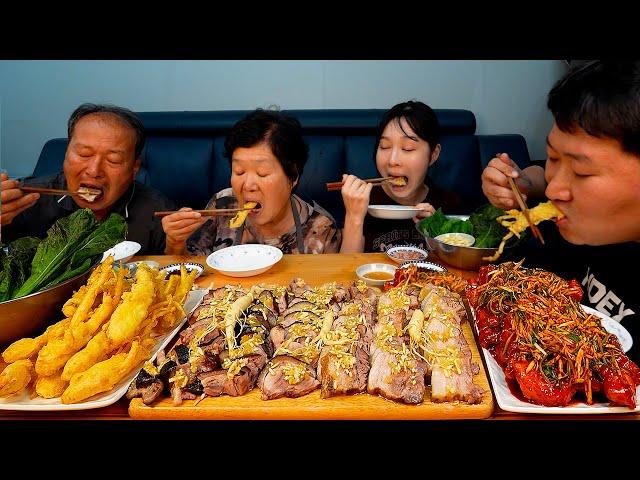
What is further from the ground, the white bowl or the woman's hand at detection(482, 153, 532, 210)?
the woman's hand at detection(482, 153, 532, 210)

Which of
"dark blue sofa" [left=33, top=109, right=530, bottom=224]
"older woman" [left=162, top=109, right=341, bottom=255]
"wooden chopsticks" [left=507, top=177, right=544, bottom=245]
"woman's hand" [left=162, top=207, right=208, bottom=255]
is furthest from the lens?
"dark blue sofa" [left=33, top=109, right=530, bottom=224]

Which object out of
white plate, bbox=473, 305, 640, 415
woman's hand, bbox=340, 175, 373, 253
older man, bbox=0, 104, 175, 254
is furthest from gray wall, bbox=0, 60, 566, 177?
white plate, bbox=473, 305, 640, 415

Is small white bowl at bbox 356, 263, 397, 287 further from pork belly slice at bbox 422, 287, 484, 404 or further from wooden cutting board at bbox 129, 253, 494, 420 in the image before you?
wooden cutting board at bbox 129, 253, 494, 420

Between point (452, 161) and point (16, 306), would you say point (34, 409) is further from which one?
point (452, 161)

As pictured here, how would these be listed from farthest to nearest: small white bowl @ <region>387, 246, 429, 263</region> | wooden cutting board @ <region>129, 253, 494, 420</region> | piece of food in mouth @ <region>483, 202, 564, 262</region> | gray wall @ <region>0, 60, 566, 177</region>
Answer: gray wall @ <region>0, 60, 566, 177</region>
small white bowl @ <region>387, 246, 429, 263</region>
piece of food in mouth @ <region>483, 202, 564, 262</region>
wooden cutting board @ <region>129, 253, 494, 420</region>

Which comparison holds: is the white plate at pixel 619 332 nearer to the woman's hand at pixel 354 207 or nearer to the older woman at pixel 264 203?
the woman's hand at pixel 354 207

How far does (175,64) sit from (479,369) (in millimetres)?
5823

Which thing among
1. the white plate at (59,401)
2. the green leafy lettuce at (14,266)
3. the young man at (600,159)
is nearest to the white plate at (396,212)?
the young man at (600,159)

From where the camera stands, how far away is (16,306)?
186cm

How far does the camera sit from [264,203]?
357cm

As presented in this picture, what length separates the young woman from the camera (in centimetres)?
358

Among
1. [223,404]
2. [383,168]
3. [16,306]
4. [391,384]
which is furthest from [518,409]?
[383,168]

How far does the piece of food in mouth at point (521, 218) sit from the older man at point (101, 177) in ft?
9.39

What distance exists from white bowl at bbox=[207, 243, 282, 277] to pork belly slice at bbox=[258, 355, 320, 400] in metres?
1.02
